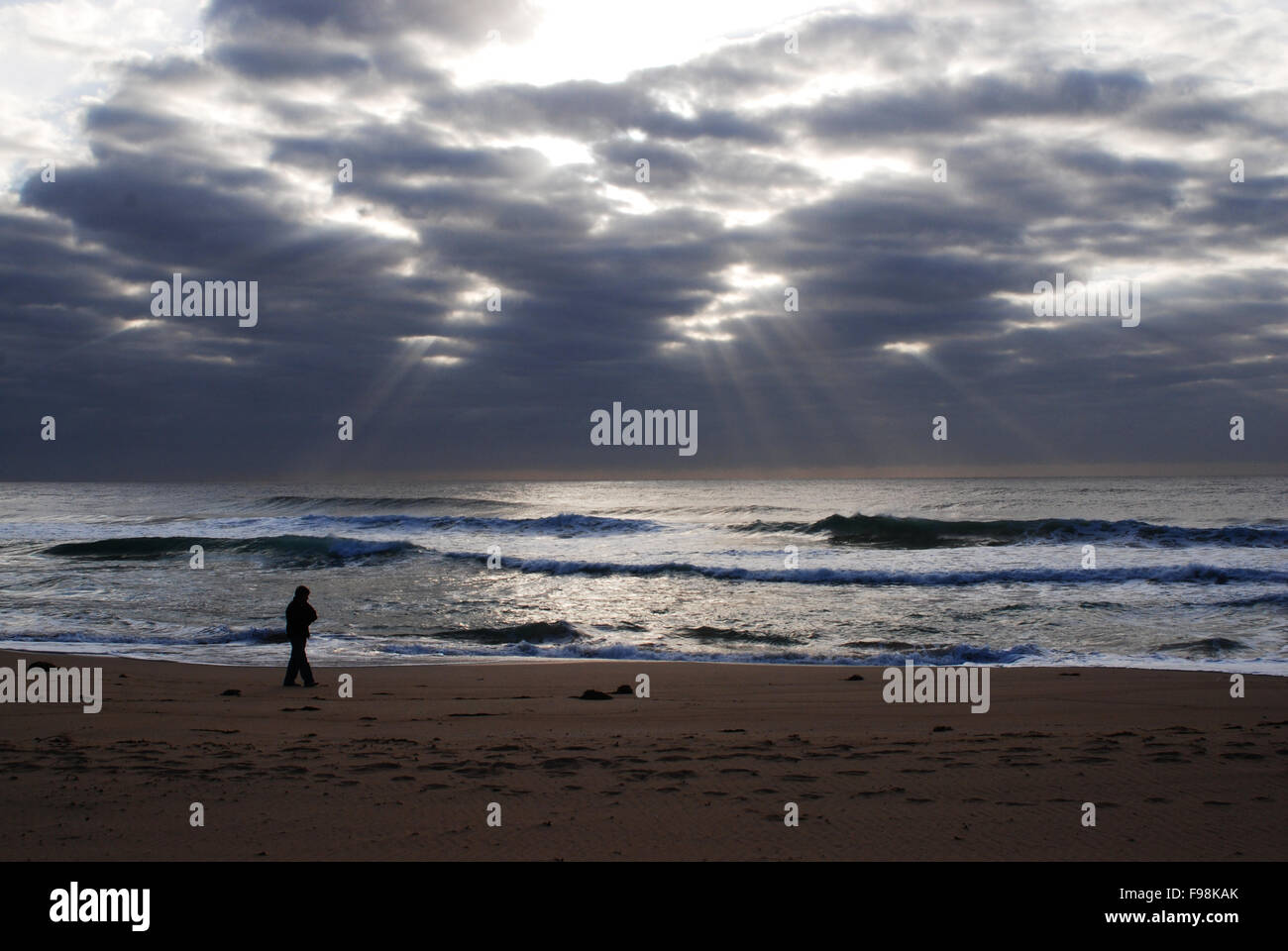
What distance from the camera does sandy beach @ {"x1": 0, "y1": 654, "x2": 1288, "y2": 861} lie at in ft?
16.0

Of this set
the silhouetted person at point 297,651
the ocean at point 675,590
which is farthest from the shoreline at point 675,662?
the silhouetted person at point 297,651

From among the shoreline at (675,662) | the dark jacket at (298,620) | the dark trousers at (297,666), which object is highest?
the dark jacket at (298,620)

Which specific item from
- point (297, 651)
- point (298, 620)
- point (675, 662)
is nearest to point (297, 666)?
point (297, 651)

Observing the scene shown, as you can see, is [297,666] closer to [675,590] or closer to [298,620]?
[298,620]

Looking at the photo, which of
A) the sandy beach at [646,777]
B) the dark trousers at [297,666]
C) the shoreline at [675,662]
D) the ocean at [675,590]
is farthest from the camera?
the ocean at [675,590]

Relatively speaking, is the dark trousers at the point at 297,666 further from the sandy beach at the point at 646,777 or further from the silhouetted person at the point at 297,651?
the sandy beach at the point at 646,777

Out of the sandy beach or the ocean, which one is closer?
the sandy beach

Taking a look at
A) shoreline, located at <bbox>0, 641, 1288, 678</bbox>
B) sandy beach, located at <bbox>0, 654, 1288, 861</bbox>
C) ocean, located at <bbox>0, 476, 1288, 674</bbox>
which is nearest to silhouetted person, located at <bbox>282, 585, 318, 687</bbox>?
sandy beach, located at <bbox>0, 654, 1288, 861</bbox>

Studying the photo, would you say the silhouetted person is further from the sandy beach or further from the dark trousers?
the sandy beach

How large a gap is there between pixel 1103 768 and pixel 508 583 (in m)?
19.8

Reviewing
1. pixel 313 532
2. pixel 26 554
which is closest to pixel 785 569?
pixel 313 532

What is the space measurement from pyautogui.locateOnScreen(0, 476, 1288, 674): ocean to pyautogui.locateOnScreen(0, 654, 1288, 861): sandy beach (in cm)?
437

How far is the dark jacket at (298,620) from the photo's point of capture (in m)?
11.2

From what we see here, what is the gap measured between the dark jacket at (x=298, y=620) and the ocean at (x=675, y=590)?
2113mm
